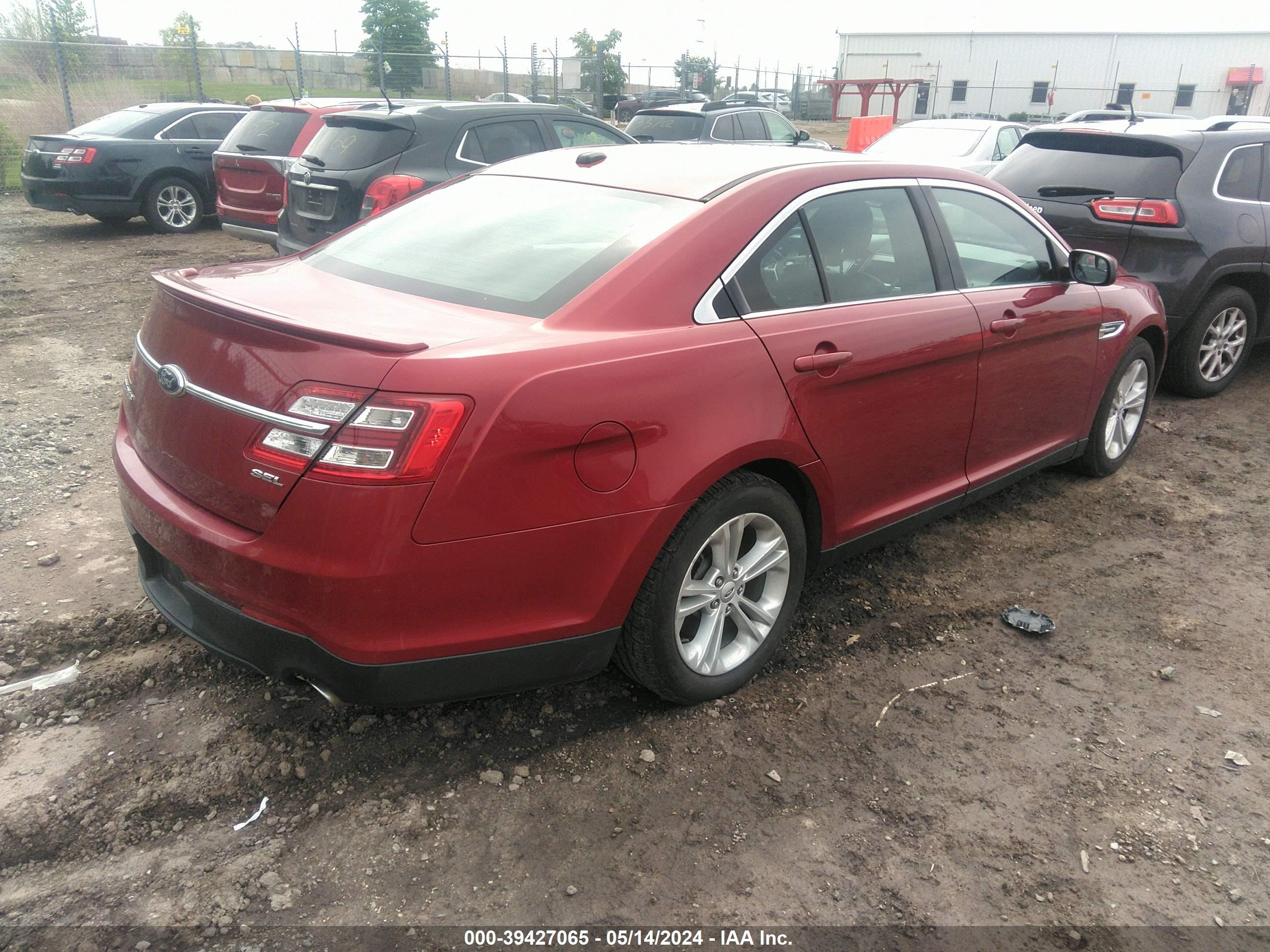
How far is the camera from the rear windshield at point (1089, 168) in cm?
610

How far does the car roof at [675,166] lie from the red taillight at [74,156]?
979 cm

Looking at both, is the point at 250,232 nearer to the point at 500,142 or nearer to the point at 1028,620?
the point at 500,142

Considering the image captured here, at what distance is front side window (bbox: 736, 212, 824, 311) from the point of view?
291 cm

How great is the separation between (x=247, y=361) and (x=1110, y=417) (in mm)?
4186

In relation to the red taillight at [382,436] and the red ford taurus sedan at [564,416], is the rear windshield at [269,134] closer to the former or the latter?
the red ford taurus sedan at [564,416]

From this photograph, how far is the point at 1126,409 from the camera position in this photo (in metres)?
5.06

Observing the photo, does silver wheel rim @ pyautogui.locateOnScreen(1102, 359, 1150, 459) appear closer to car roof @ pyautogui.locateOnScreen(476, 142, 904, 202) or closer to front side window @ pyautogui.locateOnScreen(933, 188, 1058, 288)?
front side window @ pyautogui.locateOnScreen(933, 188, 1058, 288)

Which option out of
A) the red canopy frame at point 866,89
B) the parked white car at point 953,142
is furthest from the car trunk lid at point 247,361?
the red canopy frame at point 866,89

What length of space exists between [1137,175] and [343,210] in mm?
5598

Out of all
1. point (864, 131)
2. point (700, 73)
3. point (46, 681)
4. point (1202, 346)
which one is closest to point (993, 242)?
point (1202, 346)

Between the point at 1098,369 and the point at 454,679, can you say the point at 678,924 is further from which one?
the point at 1098,369

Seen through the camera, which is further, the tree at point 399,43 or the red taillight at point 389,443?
the tree at point 399,43

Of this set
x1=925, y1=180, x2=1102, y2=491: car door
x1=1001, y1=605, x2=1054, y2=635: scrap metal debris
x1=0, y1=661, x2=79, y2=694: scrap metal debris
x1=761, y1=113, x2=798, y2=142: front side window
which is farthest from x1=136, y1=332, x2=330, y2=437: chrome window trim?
x1=761, y1=113, x2=798, y2=142: front side window

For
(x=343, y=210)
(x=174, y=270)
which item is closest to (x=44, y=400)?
(x=343, y=210)
